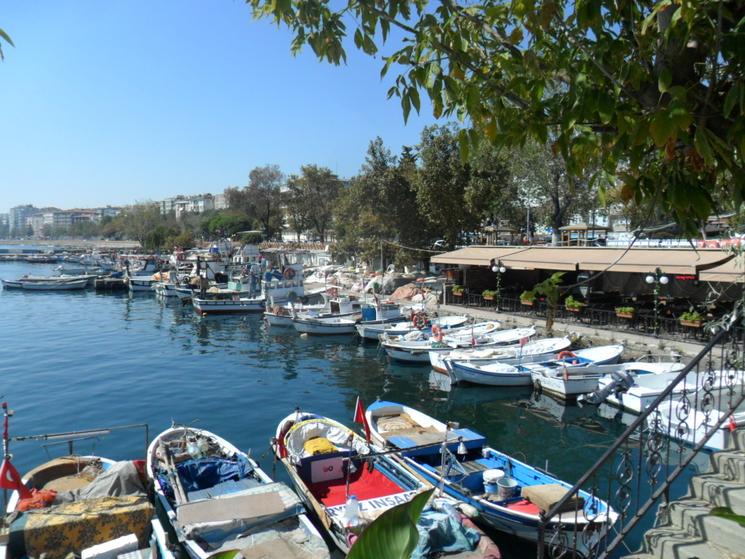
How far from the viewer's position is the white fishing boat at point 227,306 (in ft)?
141

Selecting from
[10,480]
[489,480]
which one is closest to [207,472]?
[10,480]

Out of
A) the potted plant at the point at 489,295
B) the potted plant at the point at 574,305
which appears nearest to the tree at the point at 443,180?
the potted plant at the point at 489,295

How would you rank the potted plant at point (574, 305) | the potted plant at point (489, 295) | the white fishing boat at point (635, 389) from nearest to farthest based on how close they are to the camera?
the white fishing boat at point (635, 389) < the potted plant at point (574, 305) < the potted plant at point (489, 295)

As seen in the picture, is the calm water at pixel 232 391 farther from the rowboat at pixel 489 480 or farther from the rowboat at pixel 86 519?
the rowboat at pixel 86 519

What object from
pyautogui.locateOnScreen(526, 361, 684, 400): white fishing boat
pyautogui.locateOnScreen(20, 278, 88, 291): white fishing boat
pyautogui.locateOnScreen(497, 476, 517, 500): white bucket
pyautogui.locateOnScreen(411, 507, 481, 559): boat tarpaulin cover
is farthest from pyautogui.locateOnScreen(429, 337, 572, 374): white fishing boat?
pyautogui.locateOnScreen(20, 278, 88, 291): white fishing boat

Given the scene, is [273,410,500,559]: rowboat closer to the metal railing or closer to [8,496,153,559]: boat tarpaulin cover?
[8,496,153,559]: boat tarpaulin cover

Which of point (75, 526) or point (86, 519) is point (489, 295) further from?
point (75, 526)

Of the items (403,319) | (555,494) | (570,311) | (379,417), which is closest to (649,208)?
(555,494)

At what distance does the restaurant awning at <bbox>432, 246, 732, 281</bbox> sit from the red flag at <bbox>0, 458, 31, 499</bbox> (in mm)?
18273

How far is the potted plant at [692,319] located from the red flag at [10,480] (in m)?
22.1

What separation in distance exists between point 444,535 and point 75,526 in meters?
6.14

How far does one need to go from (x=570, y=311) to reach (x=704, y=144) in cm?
2511

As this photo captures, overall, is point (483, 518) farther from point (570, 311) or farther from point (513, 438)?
point (570, 311)

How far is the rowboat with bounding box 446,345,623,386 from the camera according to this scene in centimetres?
2131
